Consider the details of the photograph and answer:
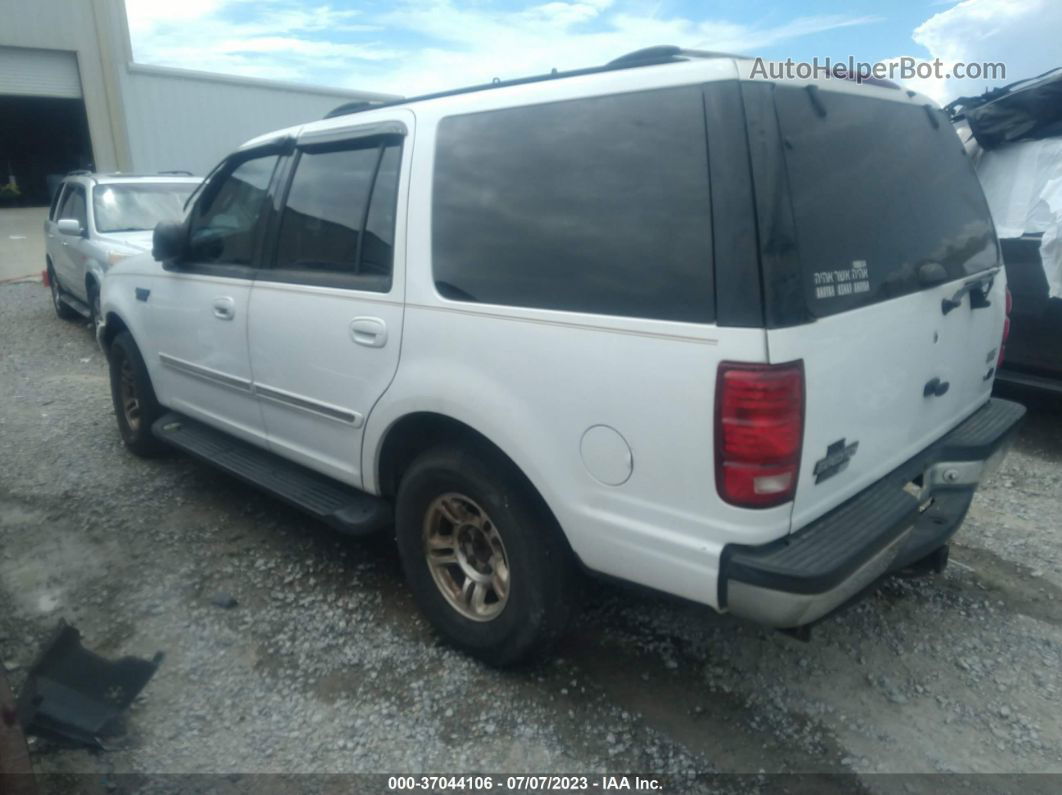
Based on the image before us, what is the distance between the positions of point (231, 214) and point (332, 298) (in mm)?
1120

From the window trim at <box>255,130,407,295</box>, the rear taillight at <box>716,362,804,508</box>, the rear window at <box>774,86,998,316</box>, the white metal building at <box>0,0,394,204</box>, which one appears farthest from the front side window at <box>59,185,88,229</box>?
the white metal building at <box>0,0,394,204</box>

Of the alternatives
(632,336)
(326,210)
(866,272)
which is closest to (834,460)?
(866,272)

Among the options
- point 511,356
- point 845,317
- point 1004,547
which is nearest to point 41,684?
point 511,356

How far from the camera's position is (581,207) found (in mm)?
2420

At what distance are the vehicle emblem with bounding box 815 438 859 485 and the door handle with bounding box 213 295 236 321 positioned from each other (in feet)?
8.70

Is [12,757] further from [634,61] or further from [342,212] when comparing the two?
[634,61]

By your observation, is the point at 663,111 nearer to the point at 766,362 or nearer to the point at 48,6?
the point at 766,362

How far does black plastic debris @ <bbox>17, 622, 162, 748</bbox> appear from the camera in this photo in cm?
259

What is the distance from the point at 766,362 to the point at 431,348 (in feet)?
3.89

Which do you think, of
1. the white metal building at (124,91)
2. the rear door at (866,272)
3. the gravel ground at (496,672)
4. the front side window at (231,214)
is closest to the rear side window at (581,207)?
the rear door at (866,272)

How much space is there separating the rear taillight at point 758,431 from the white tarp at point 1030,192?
359cm

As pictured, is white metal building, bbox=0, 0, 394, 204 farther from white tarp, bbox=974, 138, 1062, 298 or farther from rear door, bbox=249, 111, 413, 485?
white tarp, bbox=974, 138, 1062, 298

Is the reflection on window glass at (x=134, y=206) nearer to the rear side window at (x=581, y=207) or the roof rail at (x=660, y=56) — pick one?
the rear side window at (x=581, y=207)

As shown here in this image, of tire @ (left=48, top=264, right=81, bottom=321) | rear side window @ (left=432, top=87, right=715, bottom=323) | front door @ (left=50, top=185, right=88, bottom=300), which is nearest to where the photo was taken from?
rear side window @ (left=432, top=87, right=715, bottom=323)
